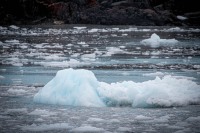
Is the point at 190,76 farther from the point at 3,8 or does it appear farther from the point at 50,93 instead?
the point at 3,8

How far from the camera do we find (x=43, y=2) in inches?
2665

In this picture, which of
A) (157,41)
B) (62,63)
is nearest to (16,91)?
(62,63)

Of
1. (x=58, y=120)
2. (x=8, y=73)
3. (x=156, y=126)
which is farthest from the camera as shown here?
(x=8, y=73)

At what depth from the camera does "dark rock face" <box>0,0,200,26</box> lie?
63.9 metres

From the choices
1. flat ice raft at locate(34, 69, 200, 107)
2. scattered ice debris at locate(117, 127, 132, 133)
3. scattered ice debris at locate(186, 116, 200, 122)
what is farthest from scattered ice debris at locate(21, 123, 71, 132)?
scattered ice debris at locate(186, 116, 200, 122)

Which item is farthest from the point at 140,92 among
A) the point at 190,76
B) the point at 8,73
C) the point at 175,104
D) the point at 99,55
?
the point at 99,55

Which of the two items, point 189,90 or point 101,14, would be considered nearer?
point 189,90

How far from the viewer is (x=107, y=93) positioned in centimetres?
885

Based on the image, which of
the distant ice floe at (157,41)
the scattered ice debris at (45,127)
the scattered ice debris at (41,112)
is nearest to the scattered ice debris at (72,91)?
the scattered ice debris at (41,112)

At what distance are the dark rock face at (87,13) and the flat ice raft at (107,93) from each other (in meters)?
54.7

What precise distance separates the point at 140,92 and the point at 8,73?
275 inches

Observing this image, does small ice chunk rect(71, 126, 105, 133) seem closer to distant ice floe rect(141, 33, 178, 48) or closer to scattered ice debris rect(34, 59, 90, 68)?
scattered ice debris rect(34, 59, 90, 68)

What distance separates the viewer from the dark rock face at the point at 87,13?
210ft

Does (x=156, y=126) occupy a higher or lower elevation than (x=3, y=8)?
lower
